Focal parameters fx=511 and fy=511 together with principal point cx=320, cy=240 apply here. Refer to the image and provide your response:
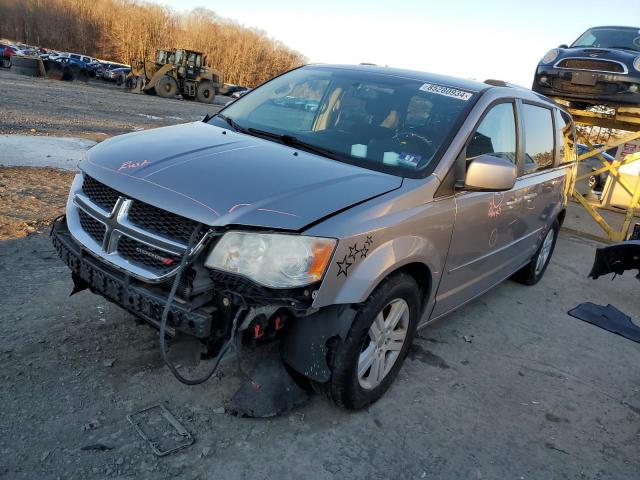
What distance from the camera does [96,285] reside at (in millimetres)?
2518

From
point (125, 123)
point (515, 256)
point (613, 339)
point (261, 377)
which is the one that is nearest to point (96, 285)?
point (261, 377)

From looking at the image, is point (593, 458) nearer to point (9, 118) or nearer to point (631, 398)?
point (631, 398)

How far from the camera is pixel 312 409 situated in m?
2.76

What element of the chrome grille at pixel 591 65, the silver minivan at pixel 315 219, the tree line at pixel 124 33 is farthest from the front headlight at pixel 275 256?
the tree line at pixel 124 33

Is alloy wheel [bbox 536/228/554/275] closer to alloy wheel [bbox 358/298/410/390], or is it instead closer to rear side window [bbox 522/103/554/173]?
rear side window [bbox 522/103/554/173]

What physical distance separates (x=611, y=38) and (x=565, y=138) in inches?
206

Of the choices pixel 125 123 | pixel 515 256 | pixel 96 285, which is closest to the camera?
pixel 96 285

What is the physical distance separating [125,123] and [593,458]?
1316cm

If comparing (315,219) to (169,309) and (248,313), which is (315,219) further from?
(169,309)

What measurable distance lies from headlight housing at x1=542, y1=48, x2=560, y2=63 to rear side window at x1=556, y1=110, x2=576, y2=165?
364 centimetres

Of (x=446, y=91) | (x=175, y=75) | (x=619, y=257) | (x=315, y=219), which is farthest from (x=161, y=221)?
(x=175, y=75)

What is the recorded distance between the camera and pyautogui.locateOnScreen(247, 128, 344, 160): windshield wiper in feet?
9.84

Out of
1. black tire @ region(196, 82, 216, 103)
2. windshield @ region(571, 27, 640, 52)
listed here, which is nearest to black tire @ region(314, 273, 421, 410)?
windshield @ region(571, 27, 640, 52)

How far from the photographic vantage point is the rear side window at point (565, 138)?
5.05 metres
